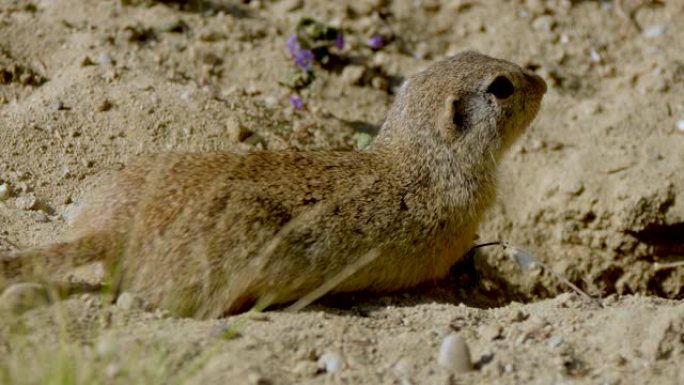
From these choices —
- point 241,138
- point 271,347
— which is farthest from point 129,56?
point 271,347

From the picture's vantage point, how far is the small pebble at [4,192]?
4992 mm

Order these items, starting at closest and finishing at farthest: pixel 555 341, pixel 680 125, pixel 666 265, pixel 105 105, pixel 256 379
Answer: pixel 256 379, pixel 555 341, pixel 105 105, pixel 666 265, pixel 680 125

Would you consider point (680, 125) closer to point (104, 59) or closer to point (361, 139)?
point (361, 139)

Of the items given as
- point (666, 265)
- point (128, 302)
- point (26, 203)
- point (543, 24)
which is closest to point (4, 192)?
point (26, 203)

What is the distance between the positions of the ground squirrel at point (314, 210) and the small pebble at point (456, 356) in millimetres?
880

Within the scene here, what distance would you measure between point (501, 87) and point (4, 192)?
259 centimetres

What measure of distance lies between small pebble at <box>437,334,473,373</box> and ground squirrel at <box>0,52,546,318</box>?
88cm

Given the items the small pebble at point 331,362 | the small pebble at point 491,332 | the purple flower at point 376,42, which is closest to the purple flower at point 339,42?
the purple flower at point 376,42

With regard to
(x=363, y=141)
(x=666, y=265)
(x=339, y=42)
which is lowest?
(x=666, y=265)

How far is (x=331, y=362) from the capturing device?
12.3 ft

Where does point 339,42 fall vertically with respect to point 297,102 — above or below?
above

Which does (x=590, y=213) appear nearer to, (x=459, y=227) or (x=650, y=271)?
(x=650, y=271)

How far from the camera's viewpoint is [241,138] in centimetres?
581

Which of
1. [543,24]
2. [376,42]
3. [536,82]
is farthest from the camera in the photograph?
[543,24]
